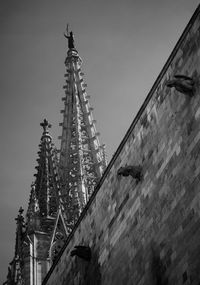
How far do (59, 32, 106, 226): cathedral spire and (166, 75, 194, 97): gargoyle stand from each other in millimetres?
23932

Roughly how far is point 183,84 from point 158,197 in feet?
5.85

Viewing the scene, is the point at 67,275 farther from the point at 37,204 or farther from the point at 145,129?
the point at 37,204

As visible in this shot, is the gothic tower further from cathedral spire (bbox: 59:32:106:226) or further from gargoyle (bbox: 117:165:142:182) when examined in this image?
gargoyle (bbox: 117:165:142:182)

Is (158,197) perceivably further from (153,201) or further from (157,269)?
(157,269)

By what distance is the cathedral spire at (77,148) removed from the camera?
3600 centimetres

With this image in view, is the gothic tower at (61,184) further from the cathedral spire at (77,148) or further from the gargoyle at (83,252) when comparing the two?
the gargoyle at (83,252)

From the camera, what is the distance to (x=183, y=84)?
1044 cm

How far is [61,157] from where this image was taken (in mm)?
39688

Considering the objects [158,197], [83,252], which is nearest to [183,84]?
[158,197]

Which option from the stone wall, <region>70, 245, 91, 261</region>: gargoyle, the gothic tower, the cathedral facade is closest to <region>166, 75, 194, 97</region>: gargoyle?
the cathedral facade

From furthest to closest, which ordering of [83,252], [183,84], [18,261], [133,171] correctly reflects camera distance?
1. [18,261]
2. [83,252]
3. [133,171]
4. [183,84]

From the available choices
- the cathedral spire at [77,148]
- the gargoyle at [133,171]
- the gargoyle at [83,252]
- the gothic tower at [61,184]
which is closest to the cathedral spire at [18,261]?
the gothic tower at [61,184]

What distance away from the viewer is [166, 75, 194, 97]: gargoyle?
34.3 feet

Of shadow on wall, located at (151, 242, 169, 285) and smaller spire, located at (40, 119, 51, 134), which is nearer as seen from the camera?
shadow on wall, located at (151, 242, 169, 285)
